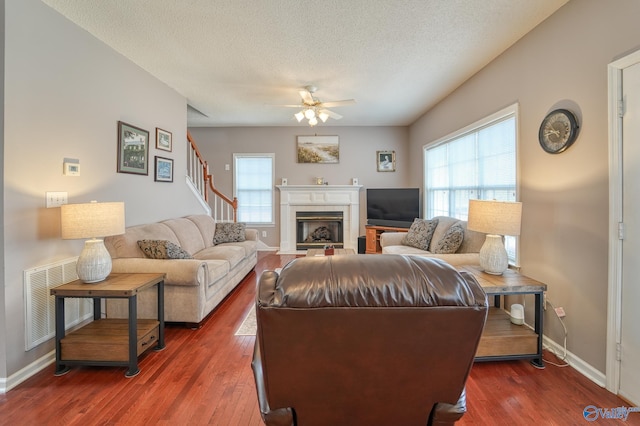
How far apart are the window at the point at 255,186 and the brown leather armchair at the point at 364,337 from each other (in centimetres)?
556

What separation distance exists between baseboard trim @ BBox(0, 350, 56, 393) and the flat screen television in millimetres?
4849

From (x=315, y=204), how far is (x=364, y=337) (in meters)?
5.43

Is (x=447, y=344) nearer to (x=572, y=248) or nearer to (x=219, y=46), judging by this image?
(x=572, y=248)

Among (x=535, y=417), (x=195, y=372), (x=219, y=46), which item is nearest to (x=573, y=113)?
(x=535, y=417)

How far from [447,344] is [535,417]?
1386 mm

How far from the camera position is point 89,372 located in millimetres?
2078

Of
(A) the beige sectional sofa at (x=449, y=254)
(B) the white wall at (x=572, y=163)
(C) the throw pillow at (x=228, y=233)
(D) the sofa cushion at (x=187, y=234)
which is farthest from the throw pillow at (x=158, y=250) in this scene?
(B) the white wall at (x=572, y=163)

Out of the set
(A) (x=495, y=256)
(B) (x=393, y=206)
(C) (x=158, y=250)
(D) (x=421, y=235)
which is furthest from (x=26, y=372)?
(B) (x=393, y=206)

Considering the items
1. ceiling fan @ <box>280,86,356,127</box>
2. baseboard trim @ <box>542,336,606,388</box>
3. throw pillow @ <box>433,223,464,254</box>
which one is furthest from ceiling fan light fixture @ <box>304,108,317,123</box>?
baseboard trim @ <box>542,336,606,388</box>

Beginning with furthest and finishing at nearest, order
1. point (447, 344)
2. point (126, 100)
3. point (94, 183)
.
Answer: point (126, 100) → point (94, 183) → point (447, 344)

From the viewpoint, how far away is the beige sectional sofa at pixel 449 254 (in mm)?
2924

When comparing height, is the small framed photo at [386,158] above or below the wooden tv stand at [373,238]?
above

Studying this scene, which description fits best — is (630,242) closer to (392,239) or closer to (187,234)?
(392,239)

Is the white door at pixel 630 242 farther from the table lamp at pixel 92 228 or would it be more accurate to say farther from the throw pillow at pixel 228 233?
the throw pillow at pixel 228 233
